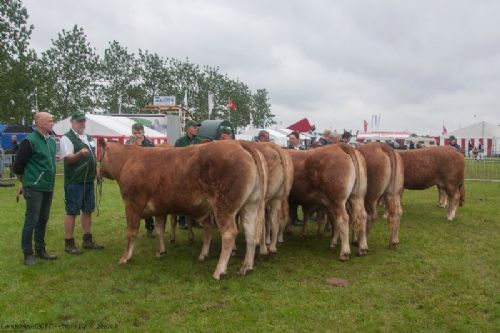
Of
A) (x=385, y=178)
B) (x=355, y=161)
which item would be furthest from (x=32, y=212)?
(x=385, y=178)

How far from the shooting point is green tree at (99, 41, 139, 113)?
49.8m

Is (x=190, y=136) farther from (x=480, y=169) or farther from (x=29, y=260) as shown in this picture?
(x=480, y=169)

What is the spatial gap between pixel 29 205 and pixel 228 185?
116 inches

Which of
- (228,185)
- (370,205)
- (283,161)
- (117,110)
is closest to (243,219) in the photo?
(228,185)

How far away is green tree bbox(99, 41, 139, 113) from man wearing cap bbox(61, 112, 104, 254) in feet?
148

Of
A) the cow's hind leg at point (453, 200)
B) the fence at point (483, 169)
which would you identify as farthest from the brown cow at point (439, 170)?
the fence at point (483, 169)

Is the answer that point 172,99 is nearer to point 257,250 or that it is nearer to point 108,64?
point 108,64

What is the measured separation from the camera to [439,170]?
31.5ft

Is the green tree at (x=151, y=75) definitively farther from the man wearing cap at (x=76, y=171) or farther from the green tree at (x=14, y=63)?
the man wearing cap at (x=76, y=171)

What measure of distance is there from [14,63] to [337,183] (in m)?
28.0

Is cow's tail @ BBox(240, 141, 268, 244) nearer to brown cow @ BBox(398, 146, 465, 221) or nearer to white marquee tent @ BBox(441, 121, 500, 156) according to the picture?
brown cow @ BBox(398, 146, 465, 221)

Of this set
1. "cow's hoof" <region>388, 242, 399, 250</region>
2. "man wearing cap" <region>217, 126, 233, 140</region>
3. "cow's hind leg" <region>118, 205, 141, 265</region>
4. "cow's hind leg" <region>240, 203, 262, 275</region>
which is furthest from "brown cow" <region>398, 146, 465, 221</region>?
"cow's hind leg" <region>118, 205, 141, 265</region>

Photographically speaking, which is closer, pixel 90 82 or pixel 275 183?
pixel 275 183

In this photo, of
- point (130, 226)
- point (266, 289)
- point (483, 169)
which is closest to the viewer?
point (266, 289)
